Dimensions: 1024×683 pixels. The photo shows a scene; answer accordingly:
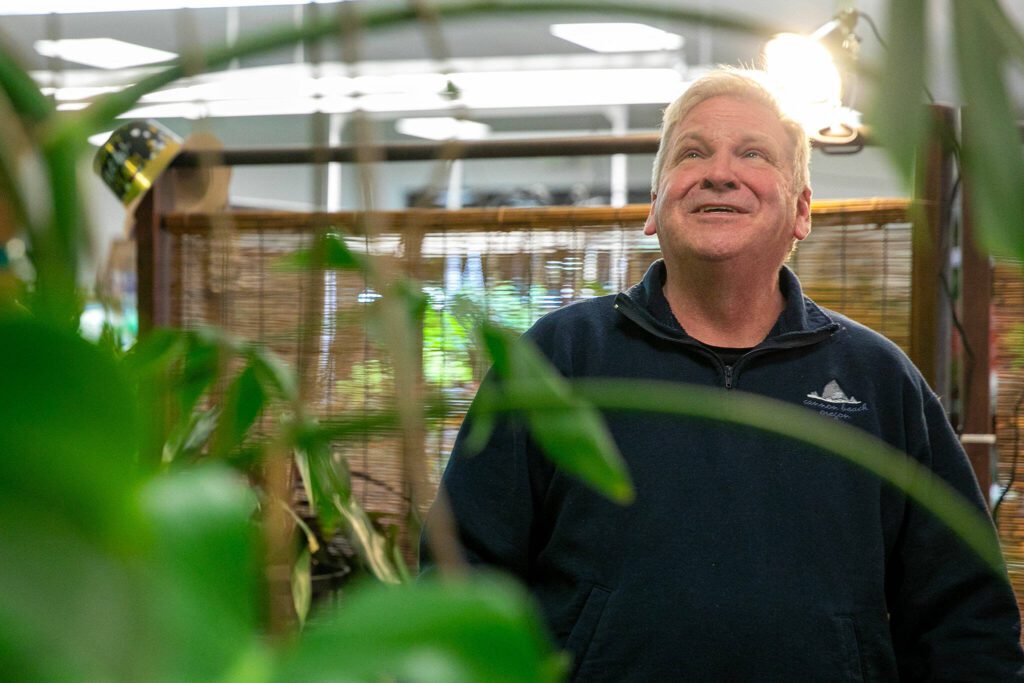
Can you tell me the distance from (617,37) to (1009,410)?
14.4 feet

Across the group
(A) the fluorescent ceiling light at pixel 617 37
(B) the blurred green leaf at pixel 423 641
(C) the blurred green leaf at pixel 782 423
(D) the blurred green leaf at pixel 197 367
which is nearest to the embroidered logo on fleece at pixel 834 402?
(D) the blurred green leaf at pixel 197 367

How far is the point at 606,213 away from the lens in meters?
2.16

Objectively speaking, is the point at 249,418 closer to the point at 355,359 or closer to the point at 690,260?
the point at 690,260

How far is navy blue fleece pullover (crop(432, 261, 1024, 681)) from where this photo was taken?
1.32 meters

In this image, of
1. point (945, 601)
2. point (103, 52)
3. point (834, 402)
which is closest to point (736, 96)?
point (834, 402)

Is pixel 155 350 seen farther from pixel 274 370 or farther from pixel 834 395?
pixel 834 395

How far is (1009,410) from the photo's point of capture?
79.7 inches

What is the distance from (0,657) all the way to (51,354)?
4 centimetres

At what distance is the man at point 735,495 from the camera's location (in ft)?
4.33

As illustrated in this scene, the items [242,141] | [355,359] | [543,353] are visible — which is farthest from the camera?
[242,141]

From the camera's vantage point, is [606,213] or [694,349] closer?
[694,349]

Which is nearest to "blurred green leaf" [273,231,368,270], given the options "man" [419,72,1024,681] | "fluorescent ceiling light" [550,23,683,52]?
"man" [419,72,1024,681]

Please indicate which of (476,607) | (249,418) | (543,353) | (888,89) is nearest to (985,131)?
(888,89)

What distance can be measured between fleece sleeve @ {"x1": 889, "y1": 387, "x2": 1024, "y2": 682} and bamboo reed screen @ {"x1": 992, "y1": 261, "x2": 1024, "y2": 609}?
0.62 metres
